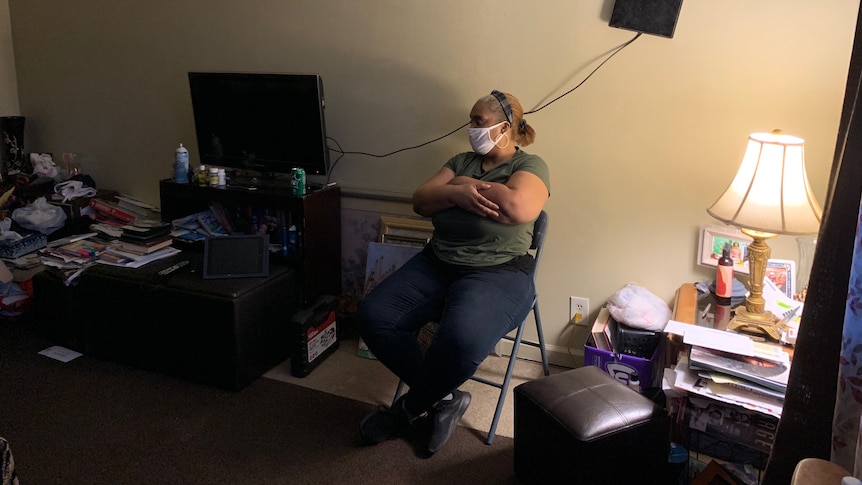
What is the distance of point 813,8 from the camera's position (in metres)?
2.07

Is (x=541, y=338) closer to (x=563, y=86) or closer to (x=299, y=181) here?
(x=563, y=86)

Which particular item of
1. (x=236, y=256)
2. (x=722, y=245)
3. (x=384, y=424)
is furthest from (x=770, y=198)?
(x=236, y=256)

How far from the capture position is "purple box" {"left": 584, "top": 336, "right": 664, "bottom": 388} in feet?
7.36

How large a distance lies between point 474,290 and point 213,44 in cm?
191

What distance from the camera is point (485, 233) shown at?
2.22 meters

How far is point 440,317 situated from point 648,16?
4.38ft

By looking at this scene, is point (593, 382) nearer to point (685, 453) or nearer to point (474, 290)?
point (685, 453)

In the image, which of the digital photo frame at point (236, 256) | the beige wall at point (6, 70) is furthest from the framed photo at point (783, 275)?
the beige wall at point (6, 70)

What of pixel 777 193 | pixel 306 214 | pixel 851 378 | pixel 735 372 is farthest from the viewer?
pixel 306 214

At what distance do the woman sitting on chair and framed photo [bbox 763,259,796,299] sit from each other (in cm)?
85

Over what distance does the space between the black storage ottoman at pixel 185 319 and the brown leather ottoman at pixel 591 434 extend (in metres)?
1.15

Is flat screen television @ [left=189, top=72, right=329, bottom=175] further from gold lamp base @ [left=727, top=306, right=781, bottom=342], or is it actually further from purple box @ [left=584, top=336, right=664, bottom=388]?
gold lamp base @ [left=727, top=306, right=781, bottom=342]

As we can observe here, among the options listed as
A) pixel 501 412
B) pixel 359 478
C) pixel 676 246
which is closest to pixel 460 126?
pixel 676 246

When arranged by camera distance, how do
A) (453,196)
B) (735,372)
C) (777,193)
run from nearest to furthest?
1. (735,372)
2. (777,193)
3. (453,196)
